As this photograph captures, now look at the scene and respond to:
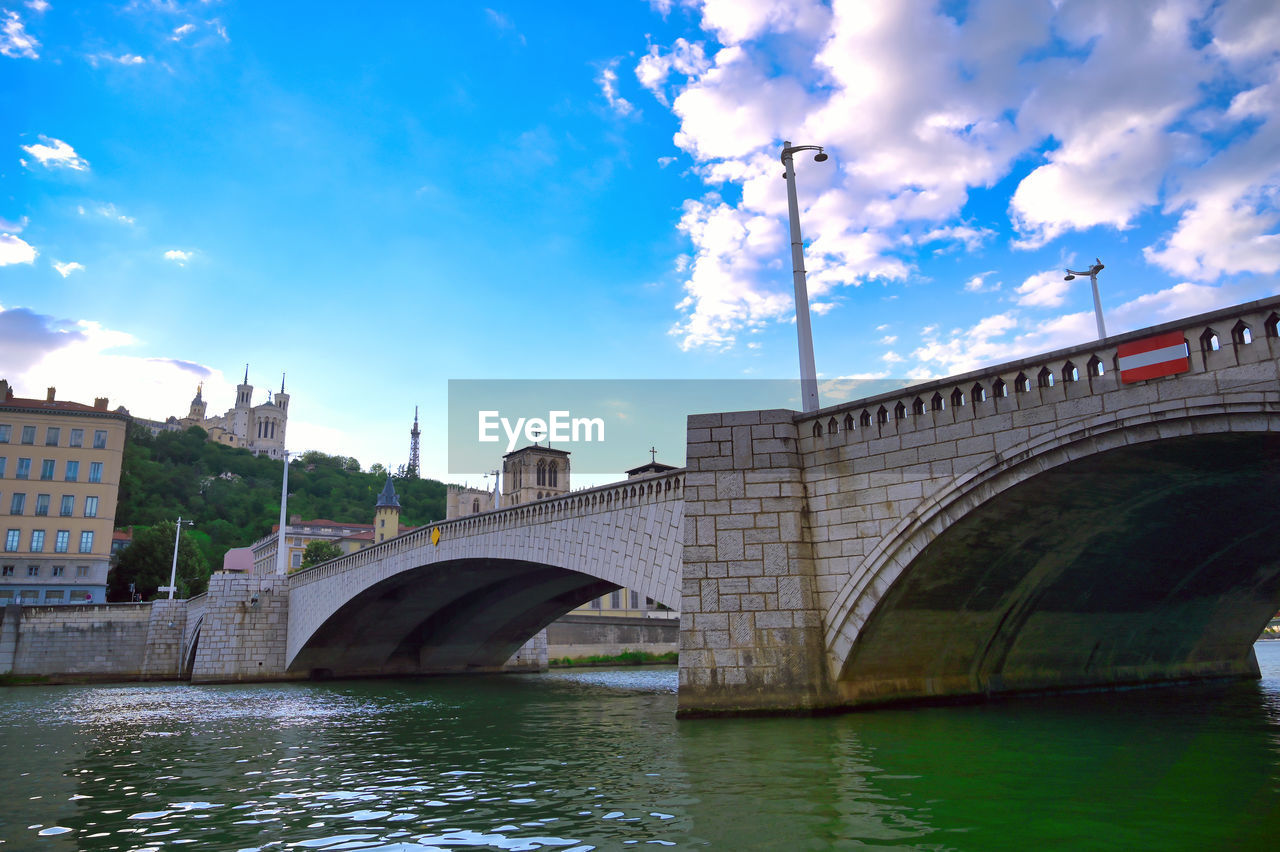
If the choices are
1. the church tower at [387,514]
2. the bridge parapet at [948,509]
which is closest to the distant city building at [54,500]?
the church tower at [387,514]

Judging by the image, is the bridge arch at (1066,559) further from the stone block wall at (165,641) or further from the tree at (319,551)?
the tree at (319,551)

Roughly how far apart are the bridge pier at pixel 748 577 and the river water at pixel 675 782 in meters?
0.62

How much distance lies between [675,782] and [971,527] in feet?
20.7

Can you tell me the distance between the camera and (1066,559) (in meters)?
14.7

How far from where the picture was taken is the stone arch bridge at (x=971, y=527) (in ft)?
34.9

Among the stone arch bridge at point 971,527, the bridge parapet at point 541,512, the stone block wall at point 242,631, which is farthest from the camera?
the stone block wall at point 242,631

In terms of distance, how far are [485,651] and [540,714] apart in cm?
2282

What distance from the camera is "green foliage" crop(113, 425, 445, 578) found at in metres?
→ 74.8

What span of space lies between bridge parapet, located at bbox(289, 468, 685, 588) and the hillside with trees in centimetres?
3304

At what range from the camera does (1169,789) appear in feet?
24.9

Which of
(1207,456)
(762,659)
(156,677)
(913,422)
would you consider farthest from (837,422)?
(156,677)

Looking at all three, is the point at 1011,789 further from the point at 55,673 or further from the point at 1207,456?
the point at 55,673

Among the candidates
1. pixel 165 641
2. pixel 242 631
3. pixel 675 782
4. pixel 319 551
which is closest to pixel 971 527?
pixel 675 782

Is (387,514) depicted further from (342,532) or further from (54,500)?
(54,500)
